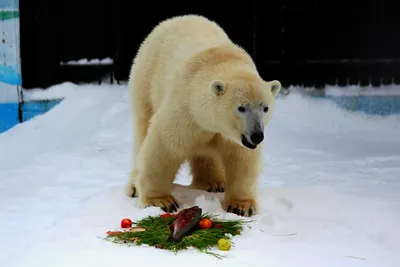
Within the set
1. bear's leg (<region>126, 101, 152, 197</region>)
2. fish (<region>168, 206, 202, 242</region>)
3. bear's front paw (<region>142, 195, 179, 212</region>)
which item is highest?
bear's leg (<region>126, 101, 152, 197</region>)

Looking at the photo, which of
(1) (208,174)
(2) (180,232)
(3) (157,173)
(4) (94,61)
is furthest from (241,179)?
(4) (94,61)

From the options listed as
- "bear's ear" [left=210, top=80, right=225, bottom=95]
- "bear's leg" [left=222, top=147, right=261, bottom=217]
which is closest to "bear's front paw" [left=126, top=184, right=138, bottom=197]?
"bear's leg" [left=222, top=147, right=261, bottom=217]

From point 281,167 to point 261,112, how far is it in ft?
8.43

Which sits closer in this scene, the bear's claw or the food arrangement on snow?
the food arrangement on snow

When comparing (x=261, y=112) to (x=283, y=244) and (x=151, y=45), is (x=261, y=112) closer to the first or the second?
(x=283, y=244)

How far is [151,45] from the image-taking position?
398 cm

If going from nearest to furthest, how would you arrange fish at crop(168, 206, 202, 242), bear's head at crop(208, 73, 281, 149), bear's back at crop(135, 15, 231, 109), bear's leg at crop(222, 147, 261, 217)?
fish at crop(168, 206, 202, 242), bear's head at crop(208, 73, 281, 149), bear's leg at crop(222, 147, 261, 217), bear's back at crop(135, 15, 231, 109)

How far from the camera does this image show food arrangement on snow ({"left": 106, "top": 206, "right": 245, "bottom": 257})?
9.04ft

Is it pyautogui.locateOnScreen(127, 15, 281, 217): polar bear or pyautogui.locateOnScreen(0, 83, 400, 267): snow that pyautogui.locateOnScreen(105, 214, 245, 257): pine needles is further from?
pyautogui.locateOnScreen(127, 15, 281, 217): polar bear

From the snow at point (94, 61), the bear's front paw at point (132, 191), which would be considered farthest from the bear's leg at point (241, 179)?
the snow at point (94, 61)

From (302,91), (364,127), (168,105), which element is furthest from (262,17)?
(168,105)

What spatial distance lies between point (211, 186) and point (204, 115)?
85cm

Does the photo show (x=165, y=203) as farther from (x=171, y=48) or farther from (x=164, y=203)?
(x=171, y=48)

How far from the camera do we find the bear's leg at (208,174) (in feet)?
12.7
